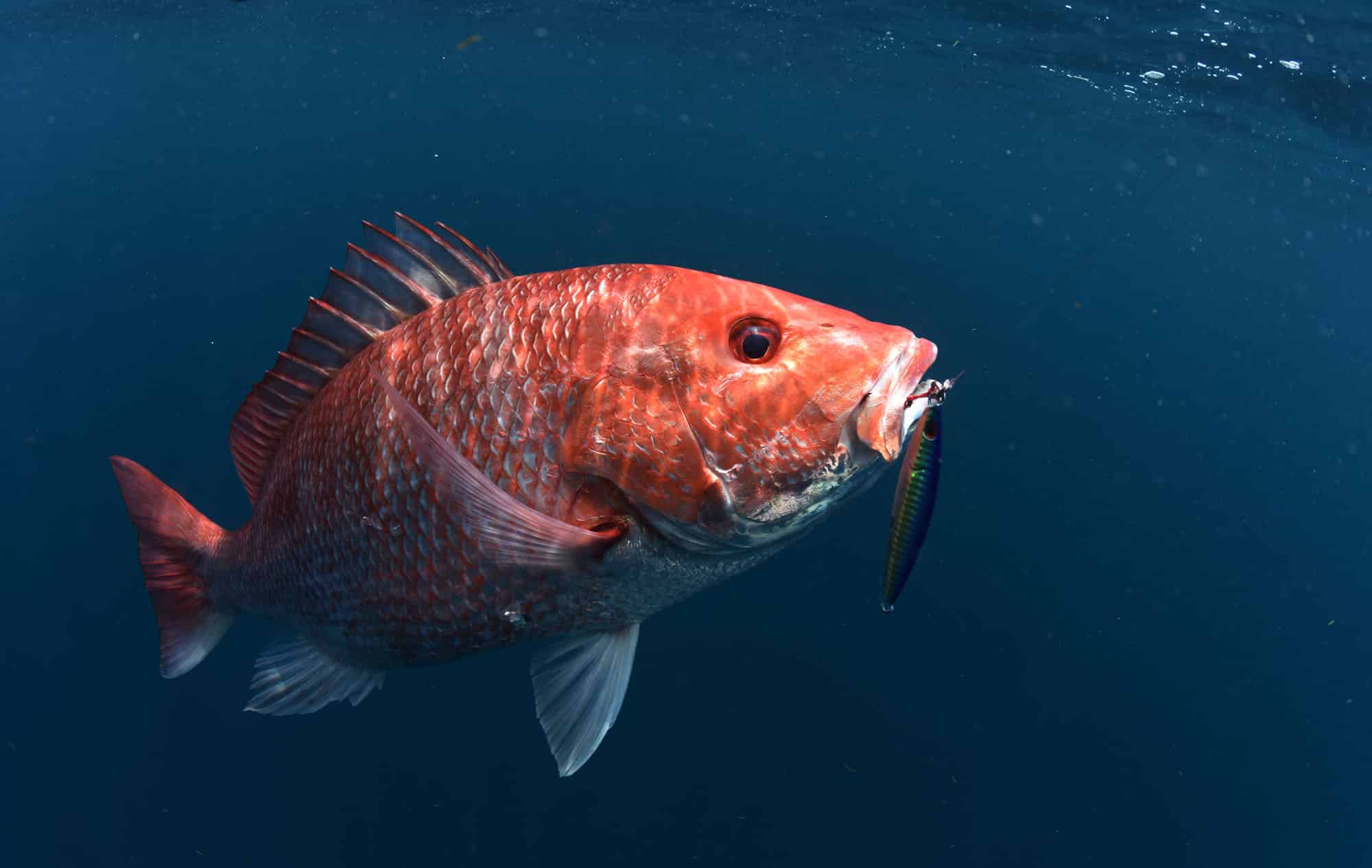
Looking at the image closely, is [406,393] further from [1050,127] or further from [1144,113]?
[1050,127]

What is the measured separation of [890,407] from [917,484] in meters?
0.23

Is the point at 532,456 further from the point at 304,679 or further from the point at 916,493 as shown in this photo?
the point at 304,679

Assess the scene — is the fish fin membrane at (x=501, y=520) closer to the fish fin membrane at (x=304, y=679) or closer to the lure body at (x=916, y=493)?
the lure body at (x=916, y=493)

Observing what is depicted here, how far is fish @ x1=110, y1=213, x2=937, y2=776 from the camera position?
1597 mm

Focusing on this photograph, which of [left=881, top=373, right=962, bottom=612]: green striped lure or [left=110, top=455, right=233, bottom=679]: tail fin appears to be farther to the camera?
[left=110, top=455, right=233, bottom=679]: tail fin

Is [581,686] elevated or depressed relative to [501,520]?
depressed

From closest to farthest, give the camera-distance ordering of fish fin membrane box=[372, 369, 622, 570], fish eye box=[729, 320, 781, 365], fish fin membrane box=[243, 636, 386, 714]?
fish fin membrane box=[372, 369, 622, 570], fish eye box=[729, 320, 781, 365], fish fin membrane box=[243, 636, 386, 714]

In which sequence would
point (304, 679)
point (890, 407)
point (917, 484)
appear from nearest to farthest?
1. point (890, 407)
2. point (917, 484)
3. point (304, 679)

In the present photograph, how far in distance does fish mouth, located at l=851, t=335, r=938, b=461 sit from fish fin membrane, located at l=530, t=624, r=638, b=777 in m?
1.03

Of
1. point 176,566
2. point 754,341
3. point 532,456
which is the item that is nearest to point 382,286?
point 532,456

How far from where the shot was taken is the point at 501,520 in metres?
1.59

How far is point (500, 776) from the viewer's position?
6.46m

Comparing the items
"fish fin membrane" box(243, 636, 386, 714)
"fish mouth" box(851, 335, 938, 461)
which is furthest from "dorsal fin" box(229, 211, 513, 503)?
"fish mouth" box(851, 335, 938, 461)

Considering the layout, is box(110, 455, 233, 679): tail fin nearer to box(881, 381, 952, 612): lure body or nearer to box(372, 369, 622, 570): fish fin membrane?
box(372, 369, 622, 570): fish fin membrane
